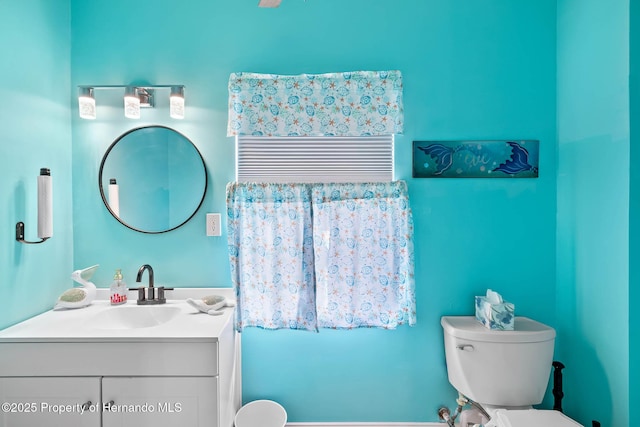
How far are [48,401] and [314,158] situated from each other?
1.66m

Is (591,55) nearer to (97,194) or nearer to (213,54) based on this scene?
(213,54)

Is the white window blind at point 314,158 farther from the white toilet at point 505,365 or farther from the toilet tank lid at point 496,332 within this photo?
the white toilet at point 505,365

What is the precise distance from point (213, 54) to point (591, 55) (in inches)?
77.8

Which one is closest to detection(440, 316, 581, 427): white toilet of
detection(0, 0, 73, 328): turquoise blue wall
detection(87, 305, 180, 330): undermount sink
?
detection(87, 305, 180, 330): undermount sink

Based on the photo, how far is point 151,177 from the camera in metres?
1.91

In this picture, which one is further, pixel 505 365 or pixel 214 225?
pixel 214 225

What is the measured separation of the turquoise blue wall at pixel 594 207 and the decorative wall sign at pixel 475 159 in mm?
194

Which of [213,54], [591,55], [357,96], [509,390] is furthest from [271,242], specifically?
[591,55]

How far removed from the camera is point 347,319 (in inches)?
73.6

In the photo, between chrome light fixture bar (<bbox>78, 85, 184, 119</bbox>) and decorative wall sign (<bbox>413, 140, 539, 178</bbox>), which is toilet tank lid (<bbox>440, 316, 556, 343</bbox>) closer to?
decorative wall sign (<bbox>413, 140, 539, 178</bbox>)

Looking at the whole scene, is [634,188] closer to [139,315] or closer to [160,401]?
[160,401]

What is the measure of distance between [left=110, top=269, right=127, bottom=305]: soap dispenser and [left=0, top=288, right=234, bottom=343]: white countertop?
1.6 inches

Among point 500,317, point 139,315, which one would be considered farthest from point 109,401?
point 500,317

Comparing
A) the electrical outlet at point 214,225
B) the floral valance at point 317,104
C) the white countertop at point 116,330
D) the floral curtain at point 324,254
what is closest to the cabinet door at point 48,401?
the white countertop at point 116,330
